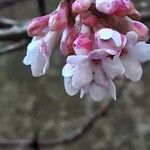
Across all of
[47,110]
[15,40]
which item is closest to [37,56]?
[15,40]

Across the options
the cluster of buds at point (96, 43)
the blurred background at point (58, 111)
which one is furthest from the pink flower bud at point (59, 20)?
the blurred background at point (58, 111)

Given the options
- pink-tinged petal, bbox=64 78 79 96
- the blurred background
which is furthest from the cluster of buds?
the blurred background

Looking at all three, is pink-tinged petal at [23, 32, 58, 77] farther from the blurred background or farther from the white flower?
the blurred background

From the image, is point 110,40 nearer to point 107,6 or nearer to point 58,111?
point 107,6

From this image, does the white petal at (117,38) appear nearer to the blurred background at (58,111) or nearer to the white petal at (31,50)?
the white petal at (31,50)

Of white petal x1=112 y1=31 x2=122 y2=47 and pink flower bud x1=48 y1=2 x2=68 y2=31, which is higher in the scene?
white petal x1=112 y1=31 x2=122 y2=47

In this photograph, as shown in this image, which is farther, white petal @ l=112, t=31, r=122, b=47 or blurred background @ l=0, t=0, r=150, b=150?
blurred background @ l=0, t=0, r=150, b=150

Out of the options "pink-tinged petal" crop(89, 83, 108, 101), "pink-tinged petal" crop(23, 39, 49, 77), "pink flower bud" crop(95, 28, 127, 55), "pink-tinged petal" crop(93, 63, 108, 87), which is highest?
"pink flower bud" crop(95, 28, 127, 55)
